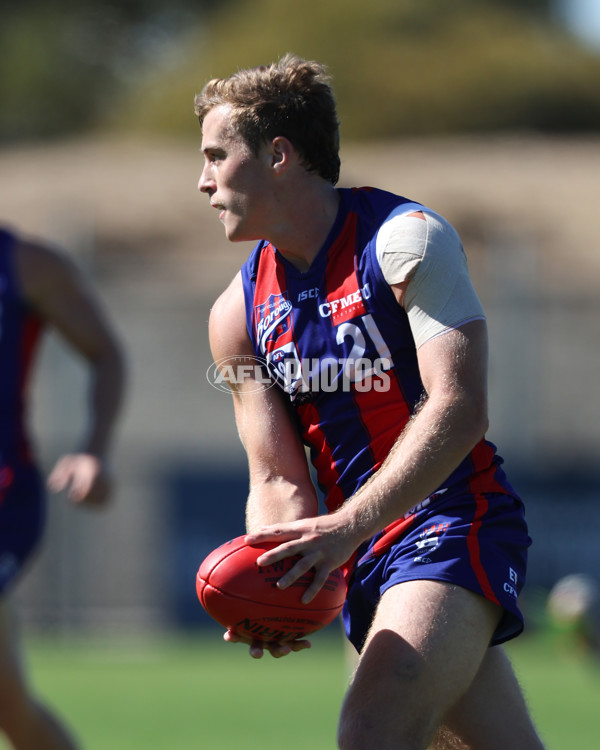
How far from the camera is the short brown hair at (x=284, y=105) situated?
12.4ft

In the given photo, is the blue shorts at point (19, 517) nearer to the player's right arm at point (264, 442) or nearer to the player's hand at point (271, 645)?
the player's right arm at point (264, 442)

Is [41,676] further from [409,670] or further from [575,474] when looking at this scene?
[409,670]

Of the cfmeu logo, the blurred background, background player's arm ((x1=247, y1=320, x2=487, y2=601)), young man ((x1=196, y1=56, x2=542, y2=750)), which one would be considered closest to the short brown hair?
young man ((x1=196, y1=56, x2=542, y2=750))

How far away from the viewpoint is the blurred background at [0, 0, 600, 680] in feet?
41.8

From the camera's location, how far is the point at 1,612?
15.7 feet

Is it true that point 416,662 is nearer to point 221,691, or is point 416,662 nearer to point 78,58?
point 221,691

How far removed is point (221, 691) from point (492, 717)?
595 cm

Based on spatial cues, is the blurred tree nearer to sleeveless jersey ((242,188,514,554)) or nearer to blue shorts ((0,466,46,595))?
blue shorts ((0,466,46,595))

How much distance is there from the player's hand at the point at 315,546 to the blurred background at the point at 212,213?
7.77 metres

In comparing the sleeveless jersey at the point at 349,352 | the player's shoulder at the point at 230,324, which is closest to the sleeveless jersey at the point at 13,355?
the player's shoulder at the point at 230,324

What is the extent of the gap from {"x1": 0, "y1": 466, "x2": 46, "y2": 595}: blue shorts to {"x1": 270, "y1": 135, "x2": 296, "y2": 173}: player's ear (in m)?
1.92

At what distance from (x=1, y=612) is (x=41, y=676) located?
18.9 ft

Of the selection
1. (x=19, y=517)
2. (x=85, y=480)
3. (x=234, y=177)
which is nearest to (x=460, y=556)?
(x=234, y=177)

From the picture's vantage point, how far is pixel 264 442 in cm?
396
